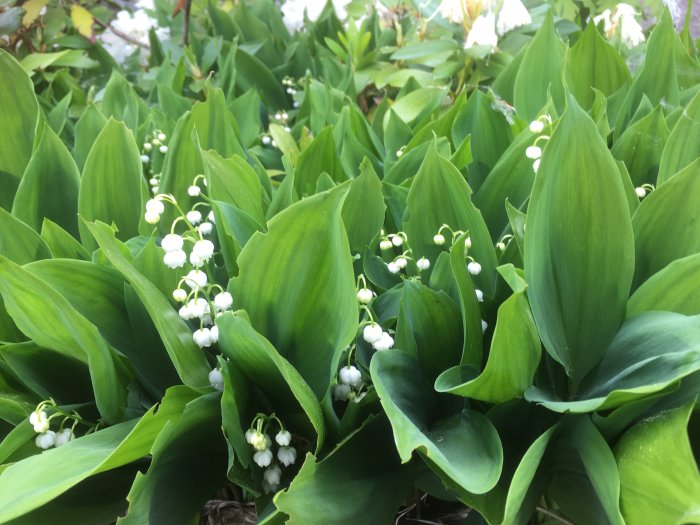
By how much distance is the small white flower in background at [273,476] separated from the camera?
702mm

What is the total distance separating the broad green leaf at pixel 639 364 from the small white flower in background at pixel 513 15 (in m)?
0.99

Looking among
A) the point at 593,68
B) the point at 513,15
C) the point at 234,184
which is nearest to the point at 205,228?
the point at 234,184

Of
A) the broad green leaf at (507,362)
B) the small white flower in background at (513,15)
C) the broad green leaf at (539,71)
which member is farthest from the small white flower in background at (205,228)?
the small white flower in background at (513,15)

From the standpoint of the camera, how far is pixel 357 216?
88 cm

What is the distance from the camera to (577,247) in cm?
70

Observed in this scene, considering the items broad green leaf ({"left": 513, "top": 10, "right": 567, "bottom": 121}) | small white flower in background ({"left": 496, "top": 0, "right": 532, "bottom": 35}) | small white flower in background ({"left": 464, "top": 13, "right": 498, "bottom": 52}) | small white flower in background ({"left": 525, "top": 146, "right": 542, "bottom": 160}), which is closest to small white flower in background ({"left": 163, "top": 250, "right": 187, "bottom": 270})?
small white flower in background ({"left": 525, "top": 146, "right": 542, "bottom": 160})

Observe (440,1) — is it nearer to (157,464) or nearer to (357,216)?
(357,216)

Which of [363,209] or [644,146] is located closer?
[363,209]

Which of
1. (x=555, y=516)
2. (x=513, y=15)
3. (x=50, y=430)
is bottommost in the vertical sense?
(x=555, y=516)

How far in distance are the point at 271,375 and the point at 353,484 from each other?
0.43ft

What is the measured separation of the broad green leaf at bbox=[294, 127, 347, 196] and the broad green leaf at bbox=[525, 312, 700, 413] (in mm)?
513

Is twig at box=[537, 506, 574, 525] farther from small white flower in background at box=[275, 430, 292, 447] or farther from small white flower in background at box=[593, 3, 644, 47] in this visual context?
small white flower in background at box=[593, 3, 644, 47]

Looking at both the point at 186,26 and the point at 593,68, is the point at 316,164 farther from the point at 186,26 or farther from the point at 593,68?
the point at 186,26

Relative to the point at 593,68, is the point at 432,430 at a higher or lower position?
lower
